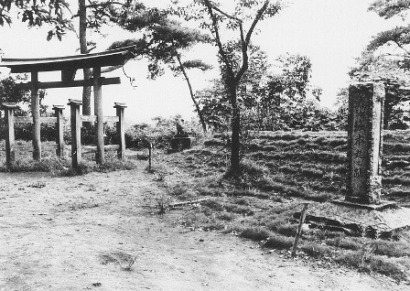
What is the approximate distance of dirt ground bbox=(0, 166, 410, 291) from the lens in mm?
4441

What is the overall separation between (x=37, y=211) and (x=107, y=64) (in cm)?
623

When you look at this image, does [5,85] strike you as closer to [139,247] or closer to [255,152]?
[255,152]

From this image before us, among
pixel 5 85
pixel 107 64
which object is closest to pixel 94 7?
pixel 5 85

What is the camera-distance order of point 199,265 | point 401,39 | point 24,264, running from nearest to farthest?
point 24,264 < point 199,265 < point 401,39

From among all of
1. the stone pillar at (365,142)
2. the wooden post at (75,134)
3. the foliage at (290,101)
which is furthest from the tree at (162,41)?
the stone pillar at (365,142)

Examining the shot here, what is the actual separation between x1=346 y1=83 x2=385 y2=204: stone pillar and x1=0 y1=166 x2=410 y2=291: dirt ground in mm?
2224

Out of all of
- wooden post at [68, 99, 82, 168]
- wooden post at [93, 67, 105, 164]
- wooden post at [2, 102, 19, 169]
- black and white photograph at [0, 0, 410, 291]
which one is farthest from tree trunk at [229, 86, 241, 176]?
wooden post at [2, 102, 19, 169]

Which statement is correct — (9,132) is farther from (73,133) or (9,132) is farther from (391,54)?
(391,54)

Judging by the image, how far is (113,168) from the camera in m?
12.3

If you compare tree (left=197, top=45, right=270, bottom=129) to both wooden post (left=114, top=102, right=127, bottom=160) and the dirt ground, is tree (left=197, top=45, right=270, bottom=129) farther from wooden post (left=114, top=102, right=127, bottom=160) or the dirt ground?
the dirt ground

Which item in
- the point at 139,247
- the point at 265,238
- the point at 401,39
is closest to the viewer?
the point at 139,247

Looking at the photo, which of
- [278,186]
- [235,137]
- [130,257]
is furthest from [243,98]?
[130,257]

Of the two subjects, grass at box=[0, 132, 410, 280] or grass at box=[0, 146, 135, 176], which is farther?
grass at box=[0, 146, 135, 176]

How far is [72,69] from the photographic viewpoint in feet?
42.2
